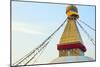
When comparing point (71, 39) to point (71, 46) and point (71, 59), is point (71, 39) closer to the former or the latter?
point (71, 46)

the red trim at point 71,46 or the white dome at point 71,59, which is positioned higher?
the red trim at point 71,46

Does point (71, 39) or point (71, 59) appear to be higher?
point (71, 39)

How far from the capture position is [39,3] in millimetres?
2438

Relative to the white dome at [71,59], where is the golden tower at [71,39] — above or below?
above

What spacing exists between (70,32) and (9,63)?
813 millimetres

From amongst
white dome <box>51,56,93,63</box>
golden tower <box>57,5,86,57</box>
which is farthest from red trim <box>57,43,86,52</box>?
white dome <box>51,56,93,63</box>

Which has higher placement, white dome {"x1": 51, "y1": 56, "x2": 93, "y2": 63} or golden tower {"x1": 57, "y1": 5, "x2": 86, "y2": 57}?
golden tower {"x1": 57, "y1": 5, "x2": 86, "y2": 57}

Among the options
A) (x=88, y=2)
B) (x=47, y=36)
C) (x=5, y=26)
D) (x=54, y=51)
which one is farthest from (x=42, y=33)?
(x=88, y=2)

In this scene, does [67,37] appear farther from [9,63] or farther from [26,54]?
[9,63]

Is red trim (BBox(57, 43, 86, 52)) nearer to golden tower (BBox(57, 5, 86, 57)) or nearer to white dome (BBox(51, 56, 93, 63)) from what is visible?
golden tower (BBox(57, 5, 86, 57))

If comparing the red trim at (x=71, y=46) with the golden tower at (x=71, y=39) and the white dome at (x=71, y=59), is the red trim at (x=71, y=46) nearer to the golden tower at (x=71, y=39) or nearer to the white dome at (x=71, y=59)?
the golden tower at (x=71, y=39)

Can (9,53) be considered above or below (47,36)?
below

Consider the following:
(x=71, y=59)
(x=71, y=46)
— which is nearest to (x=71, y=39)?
(x=71, y=46)

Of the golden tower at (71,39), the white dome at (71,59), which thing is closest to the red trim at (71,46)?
the golden tower at (71,39)
